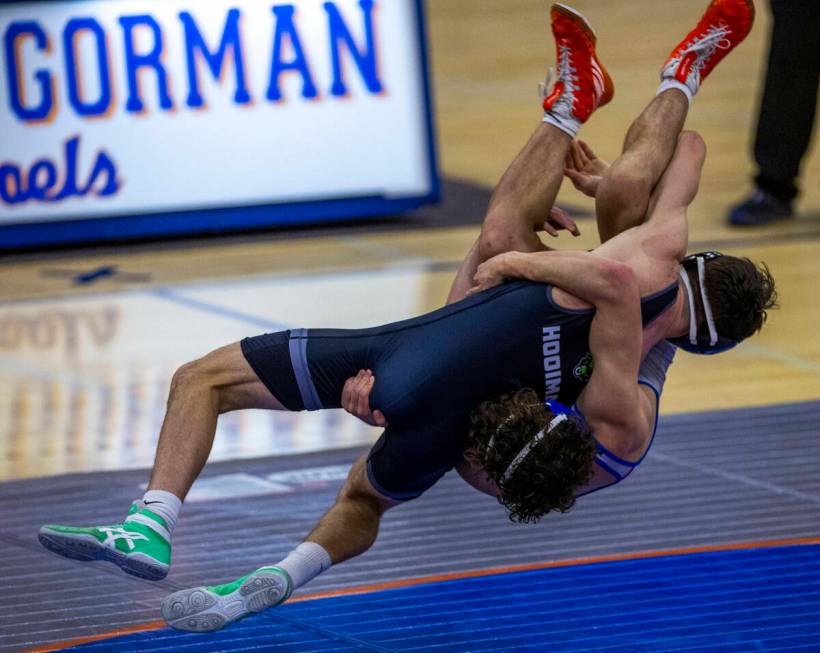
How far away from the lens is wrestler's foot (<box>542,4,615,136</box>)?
15.3 ft

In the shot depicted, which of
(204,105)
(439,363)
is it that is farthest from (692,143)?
(204,105)

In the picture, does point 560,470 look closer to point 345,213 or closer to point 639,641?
point 639,641

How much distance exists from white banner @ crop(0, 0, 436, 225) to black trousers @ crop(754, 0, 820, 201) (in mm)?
1920

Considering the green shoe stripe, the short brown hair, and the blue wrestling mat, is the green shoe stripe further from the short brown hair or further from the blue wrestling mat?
the short brown hair

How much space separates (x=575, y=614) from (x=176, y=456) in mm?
1158

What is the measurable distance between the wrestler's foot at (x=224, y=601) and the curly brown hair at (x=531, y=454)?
23.0 inches

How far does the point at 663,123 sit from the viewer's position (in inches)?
182

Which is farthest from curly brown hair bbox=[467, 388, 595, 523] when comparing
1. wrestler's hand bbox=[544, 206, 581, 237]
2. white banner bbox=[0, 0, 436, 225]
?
white banner bbox=[0, 0, 436, 225]

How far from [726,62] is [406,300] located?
26.3ft

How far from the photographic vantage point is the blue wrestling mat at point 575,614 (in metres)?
4.11

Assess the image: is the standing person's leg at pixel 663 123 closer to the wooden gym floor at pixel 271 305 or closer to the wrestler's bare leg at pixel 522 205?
the wrestler's bare leg at pixel 522 205

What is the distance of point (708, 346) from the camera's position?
4352 mm

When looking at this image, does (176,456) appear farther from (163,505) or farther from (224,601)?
(224,601)

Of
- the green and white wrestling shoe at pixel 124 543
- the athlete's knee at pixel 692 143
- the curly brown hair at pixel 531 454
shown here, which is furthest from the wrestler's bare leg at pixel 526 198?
the green and white wrestling shoe at pixel 124 543
